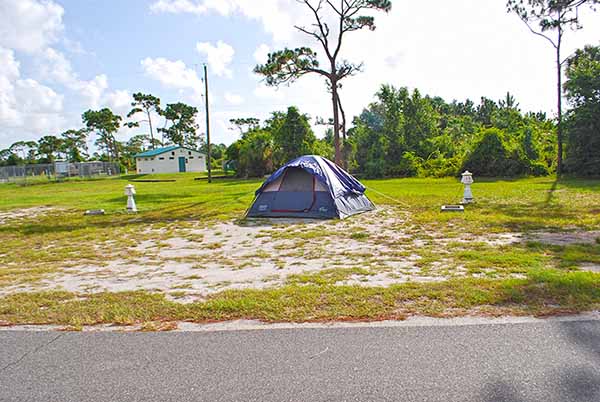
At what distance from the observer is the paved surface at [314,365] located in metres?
2.38

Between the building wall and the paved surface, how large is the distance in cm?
4993

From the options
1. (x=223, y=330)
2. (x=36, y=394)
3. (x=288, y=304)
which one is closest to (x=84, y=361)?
(x=36, y=394)

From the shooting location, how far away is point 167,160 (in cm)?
5122

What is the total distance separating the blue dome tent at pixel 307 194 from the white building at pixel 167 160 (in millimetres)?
42910

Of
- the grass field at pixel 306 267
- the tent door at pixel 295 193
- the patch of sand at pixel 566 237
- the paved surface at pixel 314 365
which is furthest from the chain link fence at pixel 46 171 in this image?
the patch of sand at pixel 566 237

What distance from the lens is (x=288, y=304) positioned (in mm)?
3848

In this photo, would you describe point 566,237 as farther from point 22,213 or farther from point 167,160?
point 167,160

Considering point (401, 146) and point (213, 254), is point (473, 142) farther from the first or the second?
point (213, 254)

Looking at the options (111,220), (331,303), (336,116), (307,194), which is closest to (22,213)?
(111,220)

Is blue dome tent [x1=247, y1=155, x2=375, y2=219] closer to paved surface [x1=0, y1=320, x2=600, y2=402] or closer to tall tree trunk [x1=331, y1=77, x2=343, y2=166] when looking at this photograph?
paved surface [x1=0, y1=320, x2=600, y2=402]

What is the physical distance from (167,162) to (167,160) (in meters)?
0.25

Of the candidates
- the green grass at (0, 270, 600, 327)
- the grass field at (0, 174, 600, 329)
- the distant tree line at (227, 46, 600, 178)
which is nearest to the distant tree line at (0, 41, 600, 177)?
the distant tree line at (227, 46, 600, 178)

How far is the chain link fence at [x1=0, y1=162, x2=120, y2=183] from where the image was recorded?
3519 centimetres

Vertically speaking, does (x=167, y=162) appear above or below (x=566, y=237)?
above
